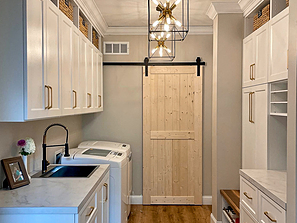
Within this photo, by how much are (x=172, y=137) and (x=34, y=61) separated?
2847 mm

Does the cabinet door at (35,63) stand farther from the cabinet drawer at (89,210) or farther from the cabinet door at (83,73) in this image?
the cabinet door at (83,73)

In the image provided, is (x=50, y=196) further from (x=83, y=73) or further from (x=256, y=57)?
(x=256, y=57)

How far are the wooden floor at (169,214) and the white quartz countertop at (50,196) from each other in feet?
5.78

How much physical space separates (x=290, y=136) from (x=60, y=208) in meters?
Result: 1.33

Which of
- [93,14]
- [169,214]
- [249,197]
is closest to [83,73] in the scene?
[93,14]

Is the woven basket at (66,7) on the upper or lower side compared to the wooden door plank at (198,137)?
upper

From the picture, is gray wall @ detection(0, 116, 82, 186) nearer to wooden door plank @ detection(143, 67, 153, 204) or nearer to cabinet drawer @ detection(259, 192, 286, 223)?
wooden door plank @ detection(143, 67, 153, 204)

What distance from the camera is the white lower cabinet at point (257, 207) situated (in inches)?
73.0

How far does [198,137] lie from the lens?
4.31 m

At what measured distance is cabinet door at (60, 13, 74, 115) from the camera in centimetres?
231

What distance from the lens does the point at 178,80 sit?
433 centimetres

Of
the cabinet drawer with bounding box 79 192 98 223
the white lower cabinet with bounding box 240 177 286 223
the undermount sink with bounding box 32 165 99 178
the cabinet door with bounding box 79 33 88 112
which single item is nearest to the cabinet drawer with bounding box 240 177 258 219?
the white lower cabinet with bounding box 240 177 286 223

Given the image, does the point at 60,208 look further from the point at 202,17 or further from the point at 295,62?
the point at 202,17

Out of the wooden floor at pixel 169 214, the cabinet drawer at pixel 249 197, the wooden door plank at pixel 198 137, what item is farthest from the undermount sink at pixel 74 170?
the wooden door plank at pixel 198 137
